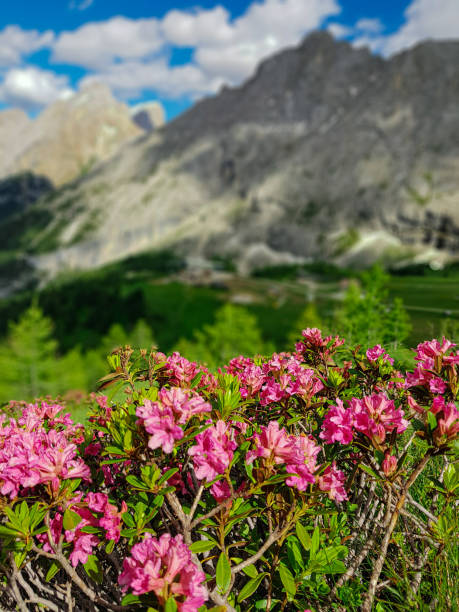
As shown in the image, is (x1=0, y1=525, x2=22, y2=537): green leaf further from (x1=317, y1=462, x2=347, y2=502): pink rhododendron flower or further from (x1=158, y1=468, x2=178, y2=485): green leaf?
(x1=317, y1=462, x2=347, y2=502): pink rhododendron flower

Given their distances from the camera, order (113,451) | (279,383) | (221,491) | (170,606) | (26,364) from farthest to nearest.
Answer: (26,364)
(279,383)
(221,491)
(113,451)
(170,606)

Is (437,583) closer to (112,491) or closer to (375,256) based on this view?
(112,491)

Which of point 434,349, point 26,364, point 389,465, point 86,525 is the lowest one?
point 26,364

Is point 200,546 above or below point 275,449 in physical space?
below

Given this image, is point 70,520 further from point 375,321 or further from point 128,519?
point 375,321

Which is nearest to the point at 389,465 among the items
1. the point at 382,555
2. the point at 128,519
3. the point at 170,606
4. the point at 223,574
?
the point at 382,555

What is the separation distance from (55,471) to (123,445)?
47 centimetres

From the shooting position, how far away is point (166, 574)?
2.10 meters

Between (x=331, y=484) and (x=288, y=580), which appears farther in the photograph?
(x=331, y=484)

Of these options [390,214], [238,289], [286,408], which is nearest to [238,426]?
[286,408]

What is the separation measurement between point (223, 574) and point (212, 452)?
716 mm

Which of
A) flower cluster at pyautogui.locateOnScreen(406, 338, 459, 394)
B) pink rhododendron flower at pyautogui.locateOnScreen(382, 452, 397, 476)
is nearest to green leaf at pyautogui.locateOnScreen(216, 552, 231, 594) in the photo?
pink rhododendron flower at pyautogui.locateOnScreen(382, 452, 397, 476)

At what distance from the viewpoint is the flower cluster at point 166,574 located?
6.70ft

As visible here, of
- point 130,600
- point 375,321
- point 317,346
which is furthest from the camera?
point 375,321
